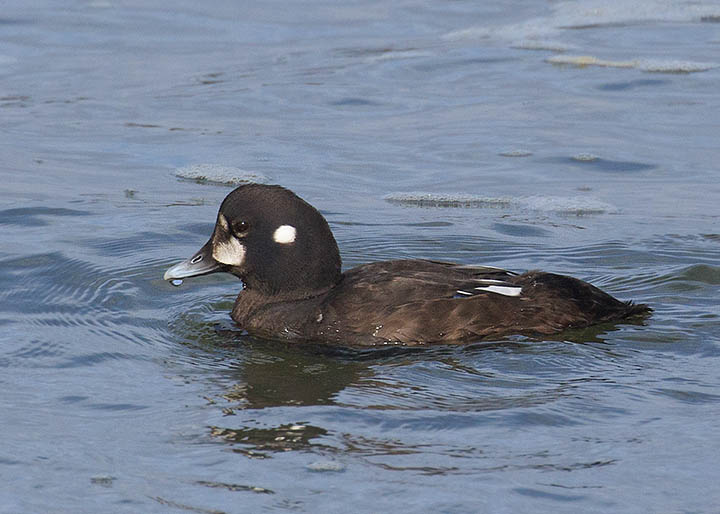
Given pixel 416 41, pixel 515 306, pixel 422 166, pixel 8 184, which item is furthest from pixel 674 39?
pixel 515 306

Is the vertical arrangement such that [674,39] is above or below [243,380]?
above

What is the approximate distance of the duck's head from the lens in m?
6.82

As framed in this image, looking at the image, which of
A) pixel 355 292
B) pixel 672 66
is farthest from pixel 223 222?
pixel 672 66

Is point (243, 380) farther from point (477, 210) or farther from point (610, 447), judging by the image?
point (477, 210)

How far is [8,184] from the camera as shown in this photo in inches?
398

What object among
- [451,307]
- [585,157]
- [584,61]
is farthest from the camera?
[584,61]

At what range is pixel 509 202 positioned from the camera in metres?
9.61

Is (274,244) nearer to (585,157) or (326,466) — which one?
(326,466)

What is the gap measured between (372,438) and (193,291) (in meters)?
2.87

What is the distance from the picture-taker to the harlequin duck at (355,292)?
6.52 m

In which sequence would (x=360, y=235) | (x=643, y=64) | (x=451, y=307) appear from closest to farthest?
(x=451, y=307) < (x=360, y=235) < (x=643, y=64)

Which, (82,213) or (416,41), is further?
(416,41)

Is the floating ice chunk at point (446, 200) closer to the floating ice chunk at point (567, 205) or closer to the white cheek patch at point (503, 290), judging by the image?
the floating ice chunk at point (567, 205)

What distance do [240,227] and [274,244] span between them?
8.3 inches
